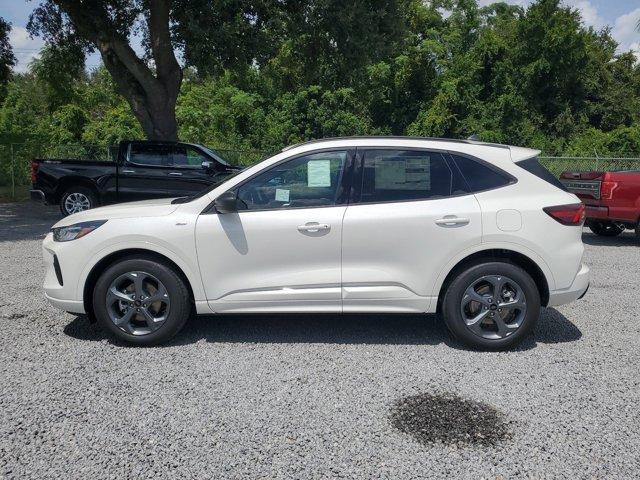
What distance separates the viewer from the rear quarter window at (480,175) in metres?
4.72

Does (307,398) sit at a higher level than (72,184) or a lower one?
lower

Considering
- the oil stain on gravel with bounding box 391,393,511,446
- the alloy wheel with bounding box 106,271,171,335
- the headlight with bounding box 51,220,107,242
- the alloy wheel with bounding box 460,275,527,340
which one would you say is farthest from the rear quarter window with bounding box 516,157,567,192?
the headlight with bounding box 51,220,107,242

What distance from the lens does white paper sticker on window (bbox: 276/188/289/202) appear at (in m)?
4.70

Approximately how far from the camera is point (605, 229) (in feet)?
37.2

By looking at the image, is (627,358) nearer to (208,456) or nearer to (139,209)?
(208,456)

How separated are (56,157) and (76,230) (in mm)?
14091

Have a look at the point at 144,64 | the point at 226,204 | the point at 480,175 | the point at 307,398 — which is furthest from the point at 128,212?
the point at 144,64

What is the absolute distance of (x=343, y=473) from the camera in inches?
118

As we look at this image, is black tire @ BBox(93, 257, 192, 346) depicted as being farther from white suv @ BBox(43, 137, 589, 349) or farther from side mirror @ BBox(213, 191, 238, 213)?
side mirror @ BBox(213, 191, 238, 213)

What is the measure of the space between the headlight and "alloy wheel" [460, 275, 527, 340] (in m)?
3.07

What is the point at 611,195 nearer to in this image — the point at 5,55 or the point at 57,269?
the point at 57,269

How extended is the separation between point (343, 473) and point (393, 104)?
32.5 metres

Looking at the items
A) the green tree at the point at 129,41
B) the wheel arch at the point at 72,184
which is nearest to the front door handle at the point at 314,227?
the wheel arch at the point at 72,184

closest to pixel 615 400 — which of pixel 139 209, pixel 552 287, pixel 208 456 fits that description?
pixel 552 287
